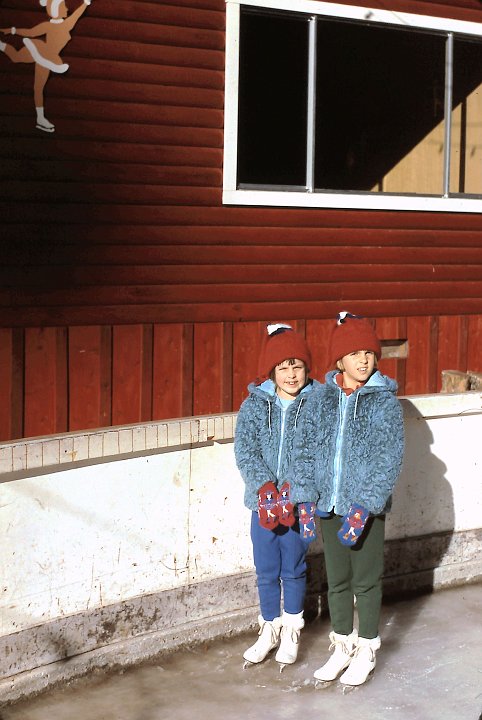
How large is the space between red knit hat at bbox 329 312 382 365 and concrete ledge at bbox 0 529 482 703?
1.51 m

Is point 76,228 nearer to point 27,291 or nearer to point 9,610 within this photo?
point 27,291

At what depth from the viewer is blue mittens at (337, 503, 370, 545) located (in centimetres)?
463

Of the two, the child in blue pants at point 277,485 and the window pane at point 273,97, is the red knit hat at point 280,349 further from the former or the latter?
the window pane at point 273,97

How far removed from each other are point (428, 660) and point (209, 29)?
14.8 ft

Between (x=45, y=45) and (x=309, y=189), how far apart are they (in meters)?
2.25

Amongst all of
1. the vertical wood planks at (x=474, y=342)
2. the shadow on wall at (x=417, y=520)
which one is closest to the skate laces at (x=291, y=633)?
the shadow on wall at (x=417, y=520)

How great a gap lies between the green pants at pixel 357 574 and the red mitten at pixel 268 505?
227 mm

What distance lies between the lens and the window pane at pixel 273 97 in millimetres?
8086

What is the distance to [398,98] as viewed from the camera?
1086 centimetres

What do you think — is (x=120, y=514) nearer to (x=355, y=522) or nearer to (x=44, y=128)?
(x=355, y=522)

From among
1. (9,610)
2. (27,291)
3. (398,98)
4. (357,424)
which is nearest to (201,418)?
(357,424)

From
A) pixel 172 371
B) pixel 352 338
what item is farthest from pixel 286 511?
pixel 172 371

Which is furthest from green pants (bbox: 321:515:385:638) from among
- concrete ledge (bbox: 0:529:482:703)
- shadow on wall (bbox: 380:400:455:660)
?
shadow on wall (bbox: 380:400:455:660)

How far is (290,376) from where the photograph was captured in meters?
4.92
